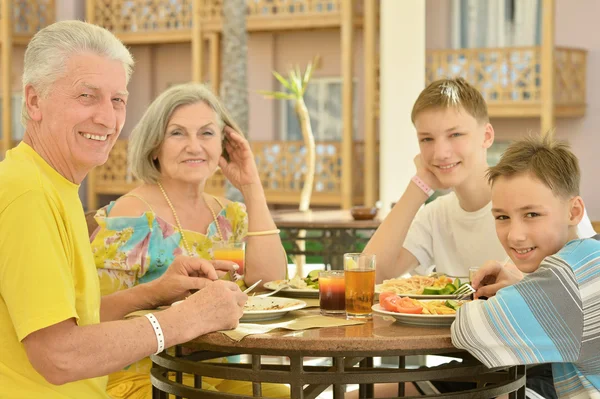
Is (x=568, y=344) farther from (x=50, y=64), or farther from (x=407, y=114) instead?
(x=407, y=114)

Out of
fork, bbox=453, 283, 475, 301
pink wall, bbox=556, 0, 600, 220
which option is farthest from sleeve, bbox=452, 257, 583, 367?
pink wall, bbox=556, 0, 600, 220

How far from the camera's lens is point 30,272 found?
1.87m

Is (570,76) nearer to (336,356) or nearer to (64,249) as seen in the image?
(336,356)

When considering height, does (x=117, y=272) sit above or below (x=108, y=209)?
below

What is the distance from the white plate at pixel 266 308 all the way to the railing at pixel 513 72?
11.2 meters

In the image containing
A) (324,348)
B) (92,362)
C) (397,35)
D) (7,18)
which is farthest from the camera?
(7,18)

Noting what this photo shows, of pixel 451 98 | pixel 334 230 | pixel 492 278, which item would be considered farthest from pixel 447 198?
pixel 334 230

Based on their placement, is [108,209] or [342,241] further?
[342,241]

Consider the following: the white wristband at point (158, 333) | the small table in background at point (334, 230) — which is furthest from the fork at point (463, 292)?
the small table in background at point (334, 230)

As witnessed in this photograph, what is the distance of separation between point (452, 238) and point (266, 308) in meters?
1.10

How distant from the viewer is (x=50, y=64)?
2.06m

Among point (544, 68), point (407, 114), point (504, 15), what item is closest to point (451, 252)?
point (407, 114)

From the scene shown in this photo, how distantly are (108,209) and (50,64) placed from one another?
1102 millimetres

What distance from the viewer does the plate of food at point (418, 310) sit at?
7.43 feet
